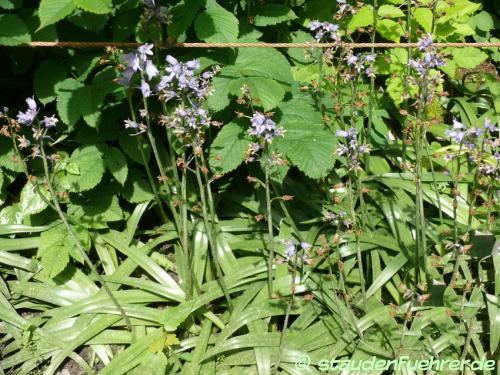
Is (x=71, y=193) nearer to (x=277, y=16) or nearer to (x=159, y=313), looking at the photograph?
(x=159, y=313)

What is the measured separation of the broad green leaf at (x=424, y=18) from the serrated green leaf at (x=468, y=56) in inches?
13.4

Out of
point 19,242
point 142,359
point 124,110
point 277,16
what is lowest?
point 142,359

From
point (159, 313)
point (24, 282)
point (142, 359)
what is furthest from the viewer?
point (24, 282)

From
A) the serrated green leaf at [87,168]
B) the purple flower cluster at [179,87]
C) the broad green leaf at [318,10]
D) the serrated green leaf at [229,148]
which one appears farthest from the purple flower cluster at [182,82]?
the broad green leaf at [318,10]

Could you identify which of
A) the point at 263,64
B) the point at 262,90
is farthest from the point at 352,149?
the point at 263,64

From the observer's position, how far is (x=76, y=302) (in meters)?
3.39

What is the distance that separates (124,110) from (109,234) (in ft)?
2.74

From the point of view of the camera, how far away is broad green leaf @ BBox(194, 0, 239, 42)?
10.6 ft

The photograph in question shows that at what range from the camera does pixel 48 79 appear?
3.53 m

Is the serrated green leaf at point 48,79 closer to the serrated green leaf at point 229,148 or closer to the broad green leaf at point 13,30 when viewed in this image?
the broad green leaf at point 13,30

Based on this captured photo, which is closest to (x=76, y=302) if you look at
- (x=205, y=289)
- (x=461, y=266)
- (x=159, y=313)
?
(x=159, y=313)

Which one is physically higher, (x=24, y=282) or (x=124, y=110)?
(x=124, y=110)

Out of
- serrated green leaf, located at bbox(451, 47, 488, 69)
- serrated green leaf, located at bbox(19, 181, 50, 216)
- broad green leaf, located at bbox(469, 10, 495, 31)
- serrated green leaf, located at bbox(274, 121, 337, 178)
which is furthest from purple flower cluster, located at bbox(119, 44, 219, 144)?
broad green leaf, located at bbox(469, 10, 495, 31)

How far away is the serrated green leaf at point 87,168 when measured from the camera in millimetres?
3412
